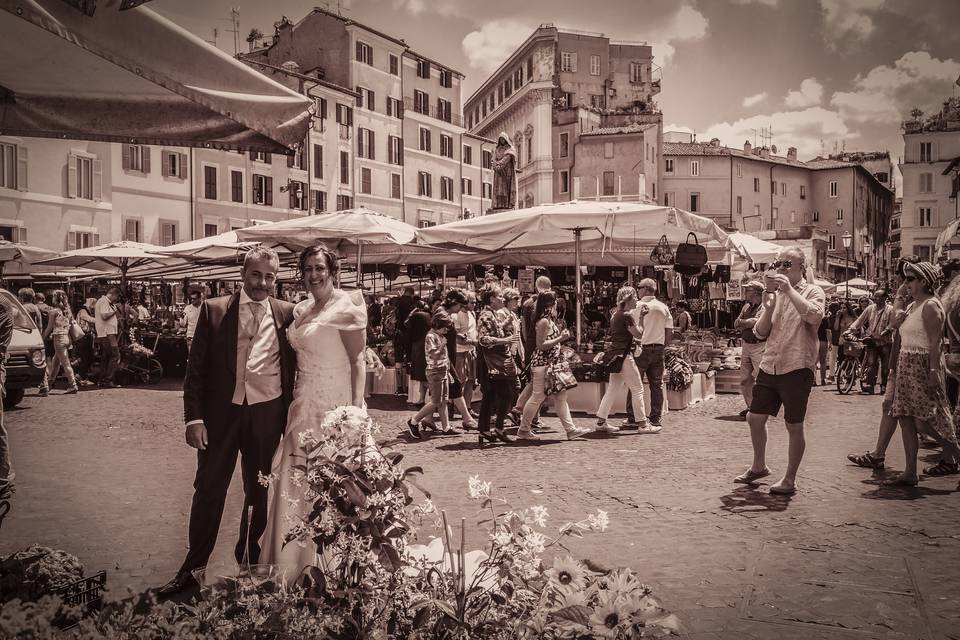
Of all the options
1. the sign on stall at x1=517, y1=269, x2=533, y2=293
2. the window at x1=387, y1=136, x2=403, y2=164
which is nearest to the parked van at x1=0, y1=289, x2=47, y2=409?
the sign on stall at x1=517, y1=269, x2=533, y2=293

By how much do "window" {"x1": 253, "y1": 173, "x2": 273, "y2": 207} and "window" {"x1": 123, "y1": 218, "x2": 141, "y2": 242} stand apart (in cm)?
781

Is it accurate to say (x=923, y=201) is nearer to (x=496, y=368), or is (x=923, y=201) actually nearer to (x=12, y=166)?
(x=12, y=166)

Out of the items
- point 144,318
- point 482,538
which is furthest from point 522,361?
point 144,318

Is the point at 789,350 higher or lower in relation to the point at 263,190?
lower

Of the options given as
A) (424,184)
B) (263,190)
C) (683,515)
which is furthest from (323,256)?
(424,184)

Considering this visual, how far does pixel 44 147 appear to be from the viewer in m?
32.5

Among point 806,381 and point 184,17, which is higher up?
point 184,17

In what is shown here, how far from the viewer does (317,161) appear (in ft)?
157

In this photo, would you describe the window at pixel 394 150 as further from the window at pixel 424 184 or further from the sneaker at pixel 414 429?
the sneaker at pixel 414 429

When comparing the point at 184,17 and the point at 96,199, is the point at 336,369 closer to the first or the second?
the point at 184,17

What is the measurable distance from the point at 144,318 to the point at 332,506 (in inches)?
838

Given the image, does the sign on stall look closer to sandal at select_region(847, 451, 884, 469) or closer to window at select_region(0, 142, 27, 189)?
sandal at select_region(847, 451, 884, 469)

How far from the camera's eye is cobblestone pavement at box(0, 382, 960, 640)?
13.4 feet

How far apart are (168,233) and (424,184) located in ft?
71.9
